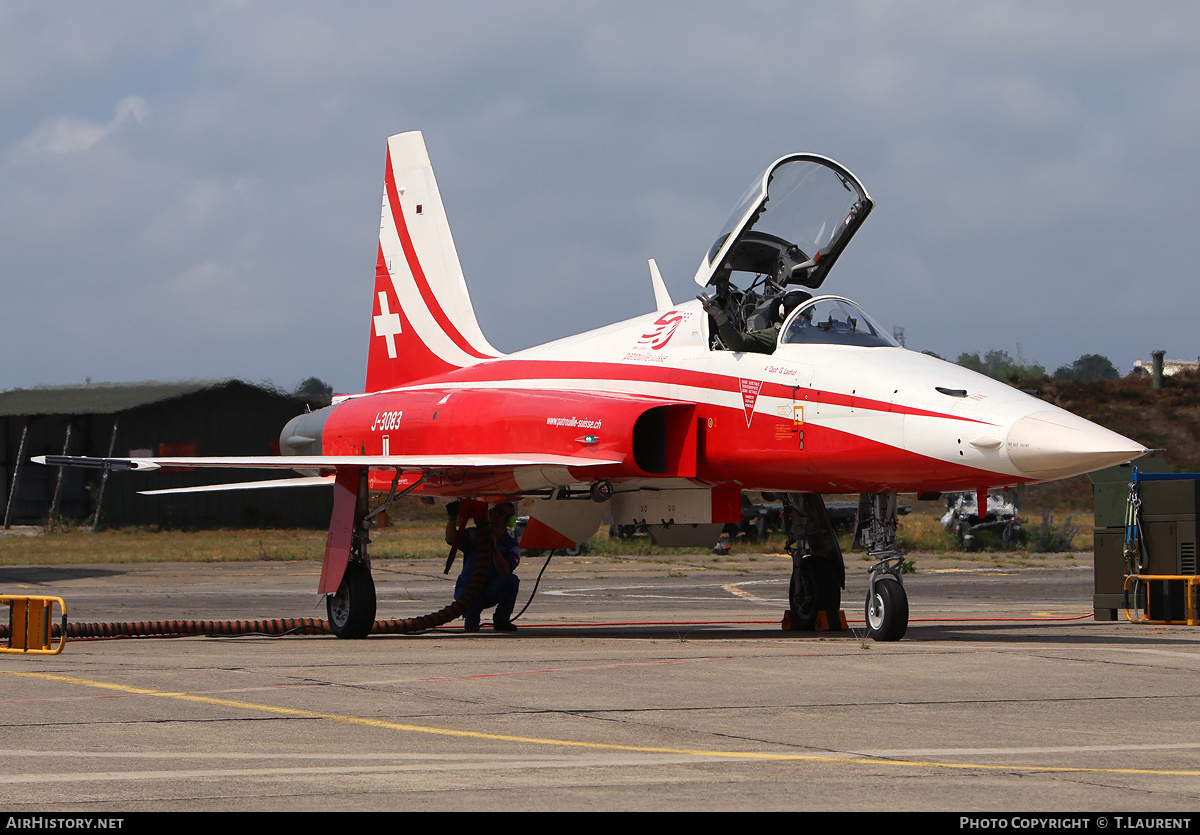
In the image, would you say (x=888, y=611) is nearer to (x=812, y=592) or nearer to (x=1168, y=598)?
(x=812, y=592)

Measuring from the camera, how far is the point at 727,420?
12.3 meters

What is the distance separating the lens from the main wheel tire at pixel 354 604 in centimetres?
1355

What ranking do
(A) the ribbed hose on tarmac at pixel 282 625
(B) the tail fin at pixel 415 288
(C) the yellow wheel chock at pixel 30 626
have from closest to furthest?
(C) the yellow wheel chock at pixel 30 626 → (A) the ribbed hose on tarmac at pixel 282 625 → (B) the tail fin at pixel 415 288

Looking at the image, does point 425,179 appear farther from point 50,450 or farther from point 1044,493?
point 1044,493

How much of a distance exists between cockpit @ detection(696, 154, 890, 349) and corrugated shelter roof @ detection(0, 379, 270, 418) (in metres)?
30.1

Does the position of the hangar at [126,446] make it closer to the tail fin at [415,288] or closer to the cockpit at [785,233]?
the tail fin at [415,288]

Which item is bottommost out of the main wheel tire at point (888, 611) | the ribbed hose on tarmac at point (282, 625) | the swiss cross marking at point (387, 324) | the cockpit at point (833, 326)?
the ribbed hose on tarmac at point (282, 625)

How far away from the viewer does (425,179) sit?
59.6ft

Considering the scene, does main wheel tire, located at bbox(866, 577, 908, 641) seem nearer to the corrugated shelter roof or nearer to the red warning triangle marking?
the red warning triangle marking

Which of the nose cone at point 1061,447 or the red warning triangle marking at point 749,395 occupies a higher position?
the red warning triangle marking at point 749,395

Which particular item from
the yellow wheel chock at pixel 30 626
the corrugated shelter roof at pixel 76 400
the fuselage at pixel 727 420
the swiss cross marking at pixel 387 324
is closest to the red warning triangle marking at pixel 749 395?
the fuselage at pixel 727 420

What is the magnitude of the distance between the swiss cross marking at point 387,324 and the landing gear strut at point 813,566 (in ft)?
21.3

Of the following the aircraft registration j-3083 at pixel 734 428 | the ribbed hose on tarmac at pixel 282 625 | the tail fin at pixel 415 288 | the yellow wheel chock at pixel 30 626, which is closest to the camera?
the aircraft registration j-3083 at pixel 734 428

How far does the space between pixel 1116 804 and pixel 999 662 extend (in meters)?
5.17
